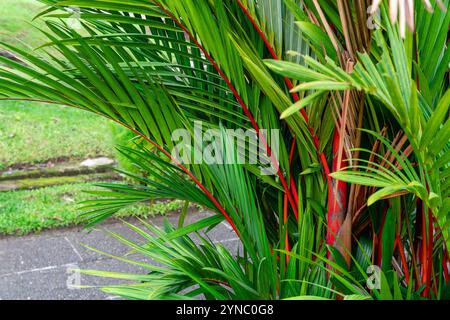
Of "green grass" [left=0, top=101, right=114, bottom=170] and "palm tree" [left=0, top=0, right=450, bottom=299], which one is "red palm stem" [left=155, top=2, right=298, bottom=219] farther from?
"green grass" [left=0, top=101, right=114, bottom=170]

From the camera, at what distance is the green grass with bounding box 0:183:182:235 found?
369cm

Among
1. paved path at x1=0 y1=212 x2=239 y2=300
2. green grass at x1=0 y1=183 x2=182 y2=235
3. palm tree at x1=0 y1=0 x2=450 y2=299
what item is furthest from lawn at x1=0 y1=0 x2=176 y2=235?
palm tree at x1=0 y1=0 x2=450 y2=299

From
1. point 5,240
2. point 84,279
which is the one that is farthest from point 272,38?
point 5,240

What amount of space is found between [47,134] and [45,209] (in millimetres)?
1479

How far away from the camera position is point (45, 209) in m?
3.86

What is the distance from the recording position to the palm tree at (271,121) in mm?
1396

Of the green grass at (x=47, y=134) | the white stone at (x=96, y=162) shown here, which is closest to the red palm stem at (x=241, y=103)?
the green grass at (x=47, y=134)

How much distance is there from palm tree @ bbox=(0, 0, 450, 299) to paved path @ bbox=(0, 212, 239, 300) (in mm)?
1508

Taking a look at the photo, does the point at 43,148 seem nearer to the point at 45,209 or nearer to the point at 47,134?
the point at 47,134

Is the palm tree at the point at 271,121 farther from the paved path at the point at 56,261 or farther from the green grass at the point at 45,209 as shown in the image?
the green grass at the point at 45,209

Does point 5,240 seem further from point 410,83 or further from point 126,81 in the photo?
point 410,83

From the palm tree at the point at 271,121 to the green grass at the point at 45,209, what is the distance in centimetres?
203

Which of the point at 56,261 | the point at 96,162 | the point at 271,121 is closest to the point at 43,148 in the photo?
the point at 96,162

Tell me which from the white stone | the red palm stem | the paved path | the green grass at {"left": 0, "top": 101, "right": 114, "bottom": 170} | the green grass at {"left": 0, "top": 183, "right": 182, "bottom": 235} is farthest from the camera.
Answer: the green grass at {"left": 0, "top": 101, "right": 114, "bottom": 170}
